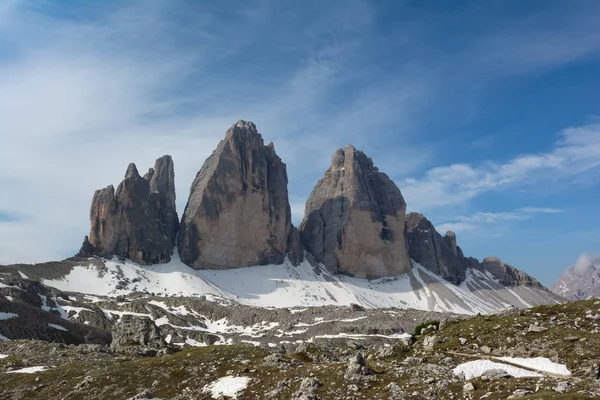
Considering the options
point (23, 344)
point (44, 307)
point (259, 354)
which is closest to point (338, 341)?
point (44, 307)

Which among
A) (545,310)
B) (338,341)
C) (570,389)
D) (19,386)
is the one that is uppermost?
(545,310)

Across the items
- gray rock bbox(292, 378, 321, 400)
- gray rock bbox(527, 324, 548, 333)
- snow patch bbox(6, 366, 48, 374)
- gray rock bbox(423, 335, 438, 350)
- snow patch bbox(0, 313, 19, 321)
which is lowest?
snow patch bbox(6, 366, 48, 374)

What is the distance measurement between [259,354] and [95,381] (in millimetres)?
14065

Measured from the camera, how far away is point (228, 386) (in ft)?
127

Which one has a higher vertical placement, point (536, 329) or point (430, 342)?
point (536, 329)

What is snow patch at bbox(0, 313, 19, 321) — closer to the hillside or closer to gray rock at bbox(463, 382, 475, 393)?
the hillside

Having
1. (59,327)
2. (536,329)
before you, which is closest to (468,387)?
(536,329)

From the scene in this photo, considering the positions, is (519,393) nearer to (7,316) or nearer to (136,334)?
(136,334)

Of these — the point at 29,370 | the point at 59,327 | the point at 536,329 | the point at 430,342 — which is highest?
the point at 536,329

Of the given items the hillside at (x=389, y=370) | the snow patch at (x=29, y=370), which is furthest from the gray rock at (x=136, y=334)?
the snow patch at (x=29, y=370)

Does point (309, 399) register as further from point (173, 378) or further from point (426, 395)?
point (173, 378)

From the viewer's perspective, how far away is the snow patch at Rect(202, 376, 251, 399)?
37.5m

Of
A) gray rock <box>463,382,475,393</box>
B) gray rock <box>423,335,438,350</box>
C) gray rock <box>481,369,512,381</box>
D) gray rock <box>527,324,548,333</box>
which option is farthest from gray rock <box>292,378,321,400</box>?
gray rock <box>527,324,548,333</box>

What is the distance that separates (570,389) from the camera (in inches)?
1073
